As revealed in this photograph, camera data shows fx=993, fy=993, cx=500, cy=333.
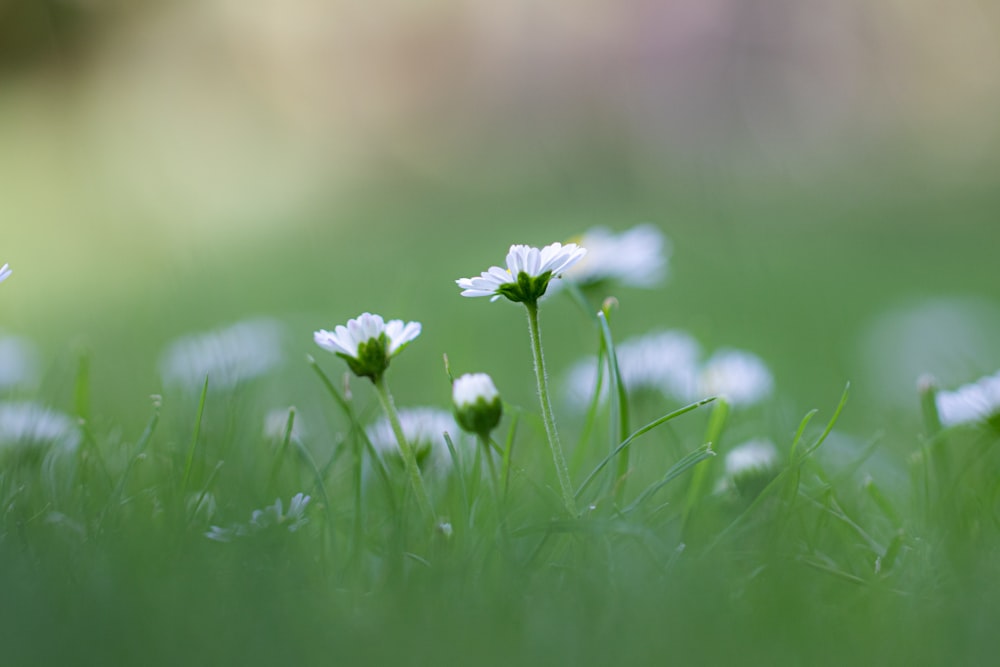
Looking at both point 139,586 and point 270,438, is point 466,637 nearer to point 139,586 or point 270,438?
point 139,586

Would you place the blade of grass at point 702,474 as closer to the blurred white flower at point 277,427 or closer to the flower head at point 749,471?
the flower head at point 749,471

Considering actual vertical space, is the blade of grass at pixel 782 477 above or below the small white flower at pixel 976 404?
below

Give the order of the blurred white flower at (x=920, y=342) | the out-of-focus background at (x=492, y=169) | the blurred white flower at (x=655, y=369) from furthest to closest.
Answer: the out-of-focus background at (x=492, y=169), the blurred white flower at (x=920, y=342), the blurred white flower at (x=655, y=369)

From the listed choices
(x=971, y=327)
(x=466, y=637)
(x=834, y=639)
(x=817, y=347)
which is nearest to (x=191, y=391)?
(x=466, y=637)

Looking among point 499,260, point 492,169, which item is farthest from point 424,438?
point 492,169

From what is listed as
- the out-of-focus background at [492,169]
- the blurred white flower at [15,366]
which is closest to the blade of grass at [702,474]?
the out-of-focus background at [492,169]

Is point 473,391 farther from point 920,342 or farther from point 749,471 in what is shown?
point 920,342
